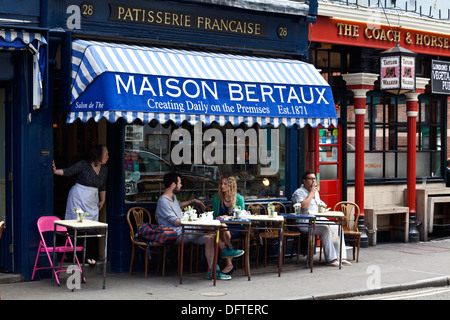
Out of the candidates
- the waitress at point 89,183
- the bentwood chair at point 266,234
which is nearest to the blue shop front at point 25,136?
the waitress at point 89,183

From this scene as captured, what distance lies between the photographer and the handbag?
998cm

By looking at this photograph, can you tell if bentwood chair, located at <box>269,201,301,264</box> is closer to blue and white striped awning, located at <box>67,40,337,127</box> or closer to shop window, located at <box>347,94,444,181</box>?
blue and white striped awning, located at <box>67,40,337,127</box>

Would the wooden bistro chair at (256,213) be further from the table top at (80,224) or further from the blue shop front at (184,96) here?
the table top at (80,224)

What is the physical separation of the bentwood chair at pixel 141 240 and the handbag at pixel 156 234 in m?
0.08

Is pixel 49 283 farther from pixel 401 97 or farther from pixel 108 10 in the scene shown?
pixel 401 97

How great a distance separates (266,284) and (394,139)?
625 centimetres

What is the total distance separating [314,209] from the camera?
38.6ft

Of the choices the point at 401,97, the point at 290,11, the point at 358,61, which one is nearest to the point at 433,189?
the point at 401,97

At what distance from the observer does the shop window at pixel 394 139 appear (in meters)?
14.6

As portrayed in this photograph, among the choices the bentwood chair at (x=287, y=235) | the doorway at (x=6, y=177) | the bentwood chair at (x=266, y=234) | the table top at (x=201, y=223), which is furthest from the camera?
the bentwood chair at (x=287, y=235)

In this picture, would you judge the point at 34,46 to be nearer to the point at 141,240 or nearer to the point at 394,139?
the point at 141,240

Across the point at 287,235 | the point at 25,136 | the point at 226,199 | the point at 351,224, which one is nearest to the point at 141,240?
the point at 226,199

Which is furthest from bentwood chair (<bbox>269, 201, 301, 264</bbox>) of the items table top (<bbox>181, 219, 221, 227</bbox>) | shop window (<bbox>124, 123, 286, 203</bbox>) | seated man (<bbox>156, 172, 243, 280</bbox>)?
table top (<bbox>181, 219, 221, 227</bbox>)

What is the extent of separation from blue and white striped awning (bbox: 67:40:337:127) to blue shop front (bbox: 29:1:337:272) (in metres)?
0.02
